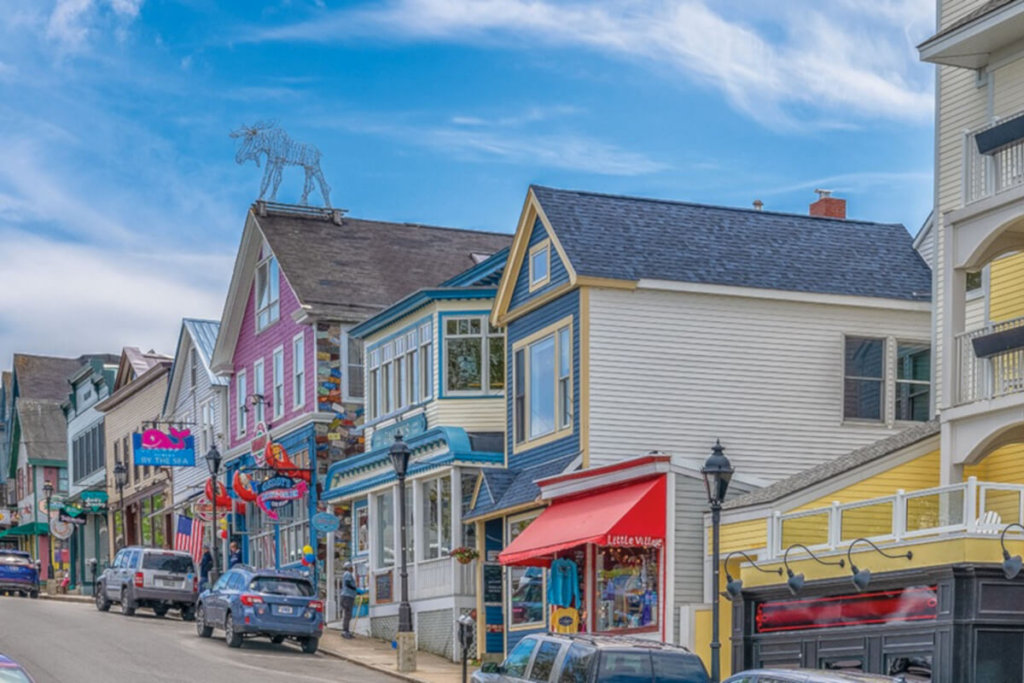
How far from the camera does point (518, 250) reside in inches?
1330

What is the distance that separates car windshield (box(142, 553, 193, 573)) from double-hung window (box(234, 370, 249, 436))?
9.28 metres

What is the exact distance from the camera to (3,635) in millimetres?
33781

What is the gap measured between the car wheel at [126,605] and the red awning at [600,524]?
13.9 meters

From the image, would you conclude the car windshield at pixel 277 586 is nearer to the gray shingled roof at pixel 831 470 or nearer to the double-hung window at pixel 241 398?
the gray shingled roof at pixel 831 470

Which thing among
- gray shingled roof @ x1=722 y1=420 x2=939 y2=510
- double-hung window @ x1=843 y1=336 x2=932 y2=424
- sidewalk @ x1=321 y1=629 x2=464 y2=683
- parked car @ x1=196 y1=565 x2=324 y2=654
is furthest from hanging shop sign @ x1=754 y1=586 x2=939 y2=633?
parked car @ x1=196 y1=565 x2=324 y2=654

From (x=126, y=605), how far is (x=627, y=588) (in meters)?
16.7

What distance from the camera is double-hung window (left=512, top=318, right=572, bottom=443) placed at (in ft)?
104

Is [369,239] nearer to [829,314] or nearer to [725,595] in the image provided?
[829,314]

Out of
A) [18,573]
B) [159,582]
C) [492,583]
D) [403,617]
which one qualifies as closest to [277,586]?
[403,617]

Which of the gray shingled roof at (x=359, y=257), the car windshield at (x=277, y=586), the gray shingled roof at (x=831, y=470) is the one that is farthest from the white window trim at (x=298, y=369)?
the gray shingled roof at (x=831, y=470)

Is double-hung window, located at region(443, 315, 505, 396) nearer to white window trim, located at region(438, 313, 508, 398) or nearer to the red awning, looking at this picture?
white window trim, located at region(438, 313, 508, 398)

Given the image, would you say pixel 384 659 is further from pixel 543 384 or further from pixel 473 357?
pixel 473 357

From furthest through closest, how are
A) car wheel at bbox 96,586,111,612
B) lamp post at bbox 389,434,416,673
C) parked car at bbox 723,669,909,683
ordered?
1. car wheel at bbox 96,586,111,612
2. lamp post at bbox 389,434,416,673
3. parked car at bbox 723,669,909,683

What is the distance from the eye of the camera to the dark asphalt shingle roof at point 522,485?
1232 inches
